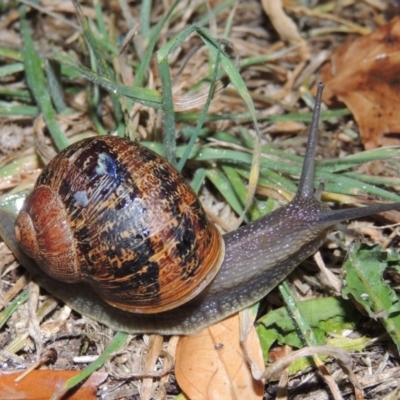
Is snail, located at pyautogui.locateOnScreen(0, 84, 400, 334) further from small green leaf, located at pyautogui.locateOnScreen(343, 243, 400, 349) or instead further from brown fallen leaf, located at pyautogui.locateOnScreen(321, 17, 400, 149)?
brown fallen leaf, located at pyautogui.locateOnScreen(321, 17, 400, 149)

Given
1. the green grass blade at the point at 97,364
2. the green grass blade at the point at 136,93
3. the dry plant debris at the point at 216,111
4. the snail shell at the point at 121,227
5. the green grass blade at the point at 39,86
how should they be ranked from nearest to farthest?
the snail shell at the point at 121,227 → the green grass blade at the point at 97,364 → the dry plant debris at the point at 216,111 → the green grass blade at the point at 136,93 → the green grass blade at the point at 39,86

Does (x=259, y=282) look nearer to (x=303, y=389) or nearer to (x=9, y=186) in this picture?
(x=303, y=389)

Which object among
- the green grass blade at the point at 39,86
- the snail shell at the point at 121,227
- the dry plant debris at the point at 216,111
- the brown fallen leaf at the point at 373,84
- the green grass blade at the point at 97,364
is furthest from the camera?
the brown fallen leaf at the point at 373,84

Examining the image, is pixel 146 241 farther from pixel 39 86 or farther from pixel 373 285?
pixel 39 86

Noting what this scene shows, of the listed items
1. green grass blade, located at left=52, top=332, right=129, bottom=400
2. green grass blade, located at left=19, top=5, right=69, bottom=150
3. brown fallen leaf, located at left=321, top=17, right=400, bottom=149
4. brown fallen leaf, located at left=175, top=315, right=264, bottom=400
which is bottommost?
brown fallen leaf, located at left=175, top=315, right=264, bottom=400

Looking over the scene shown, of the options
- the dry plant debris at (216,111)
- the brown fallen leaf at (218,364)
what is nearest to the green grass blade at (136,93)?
the dry plant debris at (216,111)

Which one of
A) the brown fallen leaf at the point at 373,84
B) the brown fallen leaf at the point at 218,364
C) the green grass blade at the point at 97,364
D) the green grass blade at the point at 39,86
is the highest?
the green grass blade at the point at 39,86

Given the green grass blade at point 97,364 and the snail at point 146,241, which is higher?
the snail at point 146,241

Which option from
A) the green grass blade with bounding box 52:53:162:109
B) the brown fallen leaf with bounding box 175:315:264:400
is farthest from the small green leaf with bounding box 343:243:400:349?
the green grass blade with bounding box 52:53:162:109

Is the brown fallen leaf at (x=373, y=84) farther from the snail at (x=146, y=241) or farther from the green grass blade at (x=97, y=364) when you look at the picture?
the green grass blade at (x=97, y=364)
